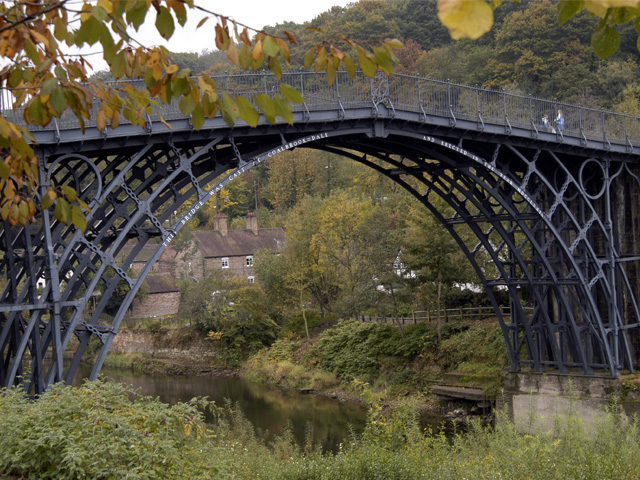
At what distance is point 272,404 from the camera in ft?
91.7

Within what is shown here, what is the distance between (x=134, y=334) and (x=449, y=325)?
2082 centimetres

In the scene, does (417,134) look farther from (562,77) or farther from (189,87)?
(562,77)

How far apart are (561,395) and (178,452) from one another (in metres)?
14.3

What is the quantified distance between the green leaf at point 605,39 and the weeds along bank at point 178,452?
5109 mm

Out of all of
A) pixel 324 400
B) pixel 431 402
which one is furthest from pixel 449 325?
pixel 324 400

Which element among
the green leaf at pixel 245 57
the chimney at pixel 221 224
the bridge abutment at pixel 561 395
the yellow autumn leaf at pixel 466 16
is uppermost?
the chimney at pixel 221 224

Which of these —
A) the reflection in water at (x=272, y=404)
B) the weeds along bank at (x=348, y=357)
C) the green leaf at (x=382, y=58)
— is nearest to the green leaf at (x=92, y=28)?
the green leaf at (x=382, y=58)

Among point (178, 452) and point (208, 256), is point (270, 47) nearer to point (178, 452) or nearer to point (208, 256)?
point (178, 452)

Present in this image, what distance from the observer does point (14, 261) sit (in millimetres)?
10672

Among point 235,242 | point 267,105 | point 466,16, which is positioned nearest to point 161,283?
point 235,242

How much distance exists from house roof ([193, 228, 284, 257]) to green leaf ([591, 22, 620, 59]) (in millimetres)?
48009

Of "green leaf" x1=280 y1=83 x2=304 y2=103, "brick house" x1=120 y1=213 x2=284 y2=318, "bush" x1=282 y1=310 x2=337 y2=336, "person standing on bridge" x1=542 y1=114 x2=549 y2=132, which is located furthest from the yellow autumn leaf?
"brick house" x1=120 y1=213 x2=284 y2=318

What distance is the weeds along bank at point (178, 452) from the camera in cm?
656

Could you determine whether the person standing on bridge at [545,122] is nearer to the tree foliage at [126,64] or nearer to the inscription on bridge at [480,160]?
the inscription on bridge at [480,160]
